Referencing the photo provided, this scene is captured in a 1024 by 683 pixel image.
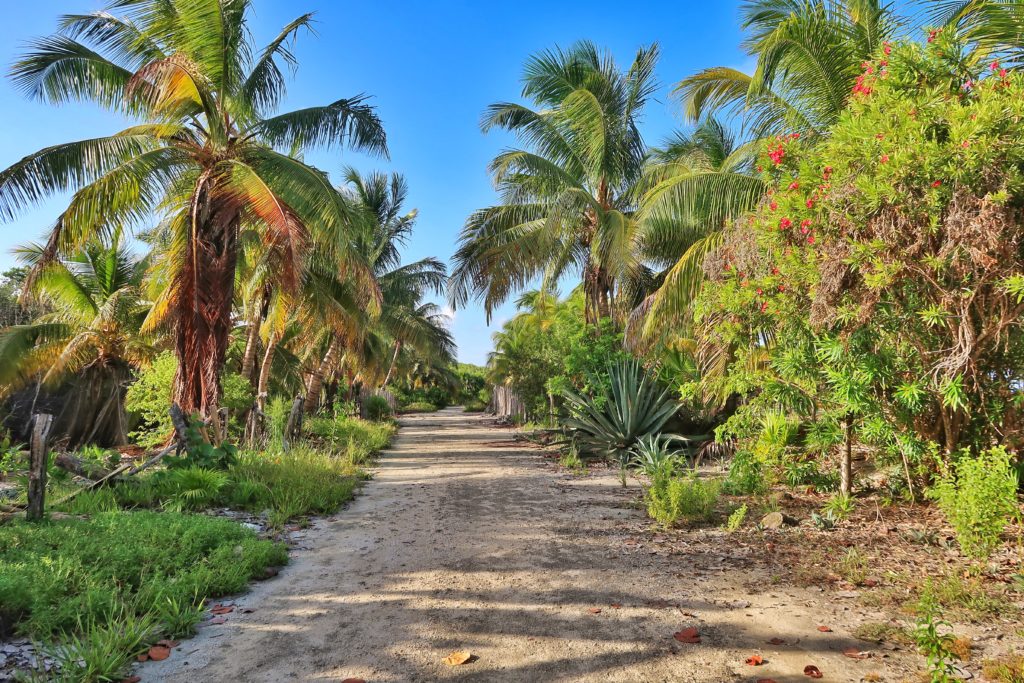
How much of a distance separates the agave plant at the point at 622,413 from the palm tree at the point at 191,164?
188 inches

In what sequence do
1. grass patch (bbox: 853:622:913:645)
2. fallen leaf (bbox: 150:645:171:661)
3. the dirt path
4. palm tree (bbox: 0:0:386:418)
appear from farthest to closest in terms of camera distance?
palm tree (bbox: 0:0:386:418), grass patch (bbox: 853:622:913:645), fallen leaf (bbox: 150:645:171:661), the dirt path

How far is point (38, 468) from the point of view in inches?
203

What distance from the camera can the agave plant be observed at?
10.5 m

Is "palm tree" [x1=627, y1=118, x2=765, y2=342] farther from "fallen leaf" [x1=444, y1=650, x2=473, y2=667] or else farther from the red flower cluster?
"fallen leaf" [x1=444, y1=650, x2=473, y2=667]

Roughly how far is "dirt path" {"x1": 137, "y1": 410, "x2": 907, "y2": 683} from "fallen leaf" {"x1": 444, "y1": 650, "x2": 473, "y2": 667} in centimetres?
5

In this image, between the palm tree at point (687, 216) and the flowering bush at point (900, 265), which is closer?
the flowering bush at point (900, 265)

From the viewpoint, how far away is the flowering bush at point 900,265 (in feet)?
13.4

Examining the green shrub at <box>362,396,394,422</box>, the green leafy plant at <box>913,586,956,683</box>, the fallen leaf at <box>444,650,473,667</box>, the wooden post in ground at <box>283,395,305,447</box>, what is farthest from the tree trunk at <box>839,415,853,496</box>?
the green shrub at <box>362,396,394,422</box>

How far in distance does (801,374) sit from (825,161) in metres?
1.83

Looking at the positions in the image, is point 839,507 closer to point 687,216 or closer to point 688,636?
point 688,636

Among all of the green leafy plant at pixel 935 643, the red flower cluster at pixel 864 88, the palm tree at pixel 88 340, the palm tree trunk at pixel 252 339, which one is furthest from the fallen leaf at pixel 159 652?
the palm tree at pixel 88 340

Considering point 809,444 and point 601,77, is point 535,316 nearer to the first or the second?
point 601,77

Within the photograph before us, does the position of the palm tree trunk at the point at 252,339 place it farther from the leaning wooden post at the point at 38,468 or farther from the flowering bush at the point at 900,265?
the flowering bush at the point at 900,265

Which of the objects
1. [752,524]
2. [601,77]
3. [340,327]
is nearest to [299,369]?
[340,327]
